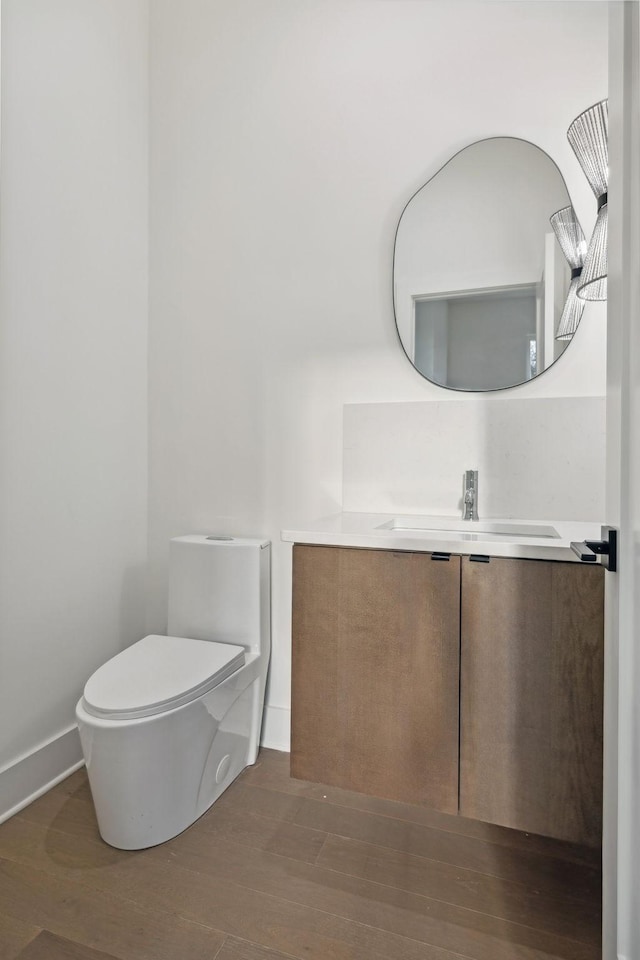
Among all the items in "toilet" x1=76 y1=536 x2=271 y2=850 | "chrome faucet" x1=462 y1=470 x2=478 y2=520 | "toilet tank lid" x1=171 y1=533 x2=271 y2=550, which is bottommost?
"toilet" x1=76 y1=536 x2=271 y2=850

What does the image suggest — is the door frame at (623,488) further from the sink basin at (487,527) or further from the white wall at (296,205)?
the white wall at (296,205)

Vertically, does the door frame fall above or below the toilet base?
above

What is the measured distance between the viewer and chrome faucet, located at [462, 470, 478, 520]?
166 cm

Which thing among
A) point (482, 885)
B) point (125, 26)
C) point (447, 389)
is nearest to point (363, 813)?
point (482, 885)

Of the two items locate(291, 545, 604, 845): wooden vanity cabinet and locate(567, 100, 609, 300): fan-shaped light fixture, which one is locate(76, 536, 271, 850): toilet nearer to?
locate(291, 545, 604, 845): wooden vanity cabinet

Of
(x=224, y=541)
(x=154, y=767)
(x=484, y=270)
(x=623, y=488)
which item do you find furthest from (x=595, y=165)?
(x=154, y=767)

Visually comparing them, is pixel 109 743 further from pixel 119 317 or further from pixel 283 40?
pixel 283 40

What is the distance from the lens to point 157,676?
4.88 ft

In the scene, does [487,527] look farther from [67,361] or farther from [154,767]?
[67,361]

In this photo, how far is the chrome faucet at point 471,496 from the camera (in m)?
1.66

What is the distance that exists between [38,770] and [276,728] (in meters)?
0.78

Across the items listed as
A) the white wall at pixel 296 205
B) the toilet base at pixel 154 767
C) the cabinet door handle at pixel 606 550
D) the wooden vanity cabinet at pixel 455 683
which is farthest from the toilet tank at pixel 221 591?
the cabinet door handle at pixel 606 550

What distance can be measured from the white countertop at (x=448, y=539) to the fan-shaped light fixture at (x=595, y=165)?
28.3 inches

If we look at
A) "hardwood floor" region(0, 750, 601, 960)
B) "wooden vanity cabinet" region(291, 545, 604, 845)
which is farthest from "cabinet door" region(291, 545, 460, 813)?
"hardwood floor" region(0, 750, 601, 960)
